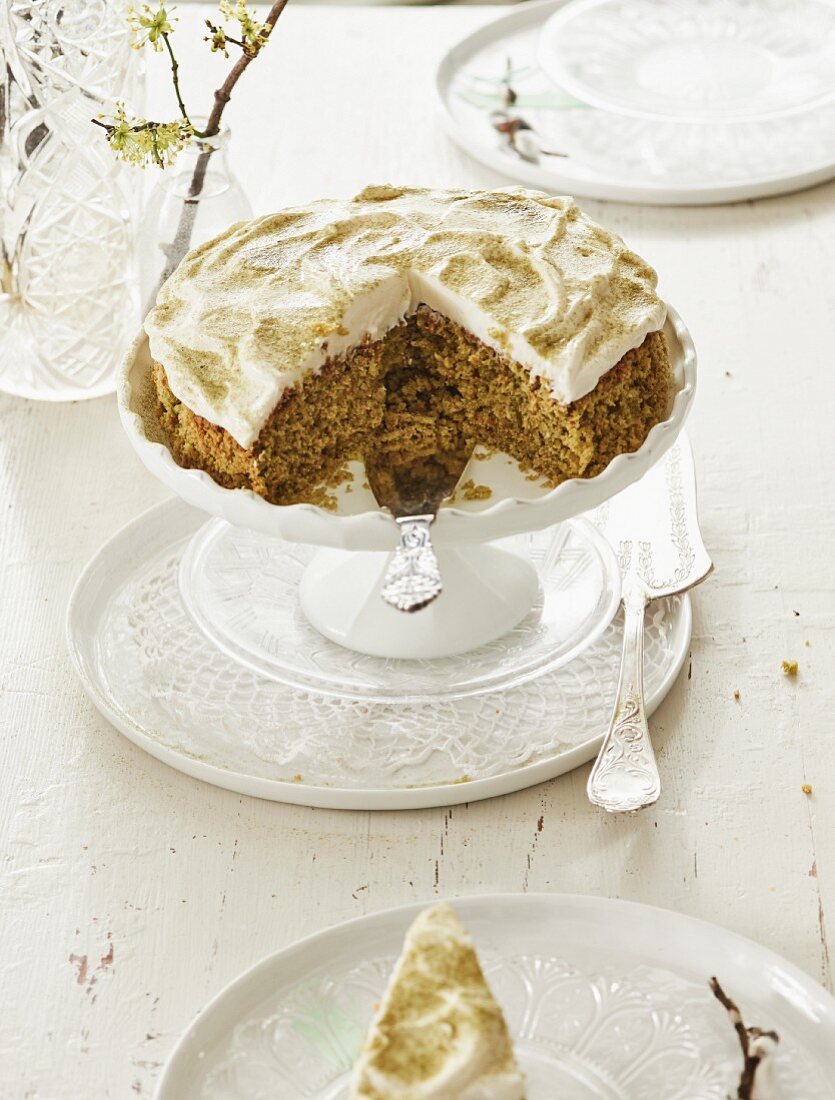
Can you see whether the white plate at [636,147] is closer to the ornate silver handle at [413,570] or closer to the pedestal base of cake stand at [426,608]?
the pedestal base of cake stand at [426,608]

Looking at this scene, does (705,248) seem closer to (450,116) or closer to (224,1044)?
(450,116)

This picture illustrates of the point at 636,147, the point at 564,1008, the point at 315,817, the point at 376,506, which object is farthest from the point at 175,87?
the point at 564,1008

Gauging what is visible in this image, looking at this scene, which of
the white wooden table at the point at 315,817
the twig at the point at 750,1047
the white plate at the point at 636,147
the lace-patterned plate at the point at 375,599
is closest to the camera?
the twig at the point at 750,1047

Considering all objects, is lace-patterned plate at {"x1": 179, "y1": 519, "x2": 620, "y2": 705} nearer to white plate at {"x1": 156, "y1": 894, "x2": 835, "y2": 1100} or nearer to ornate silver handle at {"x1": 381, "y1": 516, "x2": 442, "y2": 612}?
ornate silver handle at {"x1": 381, "y1": 516, "x2": 442, "y2": 612}

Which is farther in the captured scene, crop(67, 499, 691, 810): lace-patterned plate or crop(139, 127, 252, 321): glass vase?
crop(139, 127, 252, 321): glass vase

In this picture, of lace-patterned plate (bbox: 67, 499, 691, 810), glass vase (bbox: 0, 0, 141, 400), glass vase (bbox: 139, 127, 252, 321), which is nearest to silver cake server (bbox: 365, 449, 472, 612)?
lace-patterned plate (bbox: 67, 499, 691, 810)

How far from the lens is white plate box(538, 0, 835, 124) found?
3451mm

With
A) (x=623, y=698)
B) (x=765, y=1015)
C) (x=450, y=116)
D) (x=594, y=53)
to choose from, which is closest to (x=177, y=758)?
(x=623, y=698)

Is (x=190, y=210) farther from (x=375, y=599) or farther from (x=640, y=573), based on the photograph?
(x=640, y=573)

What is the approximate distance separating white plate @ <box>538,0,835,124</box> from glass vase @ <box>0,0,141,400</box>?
1.25 meters

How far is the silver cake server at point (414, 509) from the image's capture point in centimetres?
177

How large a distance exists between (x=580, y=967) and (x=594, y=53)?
2817 mm

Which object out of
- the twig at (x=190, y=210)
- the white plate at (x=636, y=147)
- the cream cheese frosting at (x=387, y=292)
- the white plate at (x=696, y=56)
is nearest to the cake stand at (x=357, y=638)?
the cream cheese frosting at (x=387, y=292)

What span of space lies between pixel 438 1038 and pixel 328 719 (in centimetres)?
73
